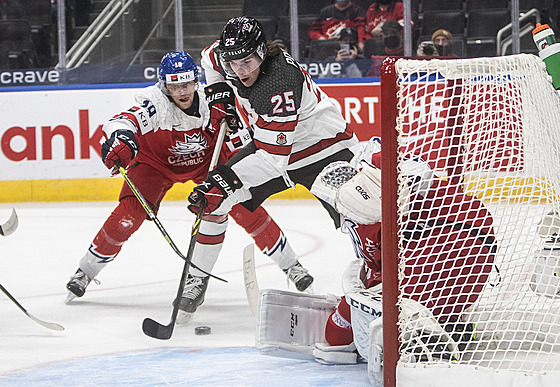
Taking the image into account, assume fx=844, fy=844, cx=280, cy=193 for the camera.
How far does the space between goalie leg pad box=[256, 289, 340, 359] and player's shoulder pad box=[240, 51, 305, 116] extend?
59 centimetres

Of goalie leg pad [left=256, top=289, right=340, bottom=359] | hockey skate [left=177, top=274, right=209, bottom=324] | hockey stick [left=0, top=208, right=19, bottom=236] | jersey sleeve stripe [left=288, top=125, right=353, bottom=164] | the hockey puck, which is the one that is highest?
jersey sleeve stripe [left=288, top=125, right=353, bottom=164]

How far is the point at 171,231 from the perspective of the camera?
468cm

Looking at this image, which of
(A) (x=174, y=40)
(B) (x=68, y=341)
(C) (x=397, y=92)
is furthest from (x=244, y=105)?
(A) (x=174, y=40)

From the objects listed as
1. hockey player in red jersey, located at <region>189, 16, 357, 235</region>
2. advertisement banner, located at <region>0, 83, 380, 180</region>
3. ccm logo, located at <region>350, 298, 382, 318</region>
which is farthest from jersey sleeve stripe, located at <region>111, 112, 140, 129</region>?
advertisement banner, located at <region>0, 83, 380, 180</region>

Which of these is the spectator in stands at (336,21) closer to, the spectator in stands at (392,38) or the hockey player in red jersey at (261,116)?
the spectator in stands at (392,38)

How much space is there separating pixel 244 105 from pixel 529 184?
1166 mm

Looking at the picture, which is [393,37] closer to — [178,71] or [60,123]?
[60,123]

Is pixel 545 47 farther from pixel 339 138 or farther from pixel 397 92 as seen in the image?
pixel 339 138

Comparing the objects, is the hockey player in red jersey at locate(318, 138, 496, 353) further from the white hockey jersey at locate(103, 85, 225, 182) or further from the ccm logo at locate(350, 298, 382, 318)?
the white hockey jersey at locate(103, 85, 225, 182)

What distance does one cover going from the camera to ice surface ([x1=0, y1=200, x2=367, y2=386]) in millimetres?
2072

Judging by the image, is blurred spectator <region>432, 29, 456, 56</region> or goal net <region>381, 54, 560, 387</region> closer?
goal net <region>381, 54, 560, 387</region>

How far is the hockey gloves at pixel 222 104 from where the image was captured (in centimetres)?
289

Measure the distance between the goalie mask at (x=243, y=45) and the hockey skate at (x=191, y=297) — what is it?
0.76m

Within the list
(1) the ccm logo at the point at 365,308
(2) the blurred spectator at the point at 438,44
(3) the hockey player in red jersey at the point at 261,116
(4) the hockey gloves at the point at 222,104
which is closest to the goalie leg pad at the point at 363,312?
(1) the ccm logo at the point at 365,308
